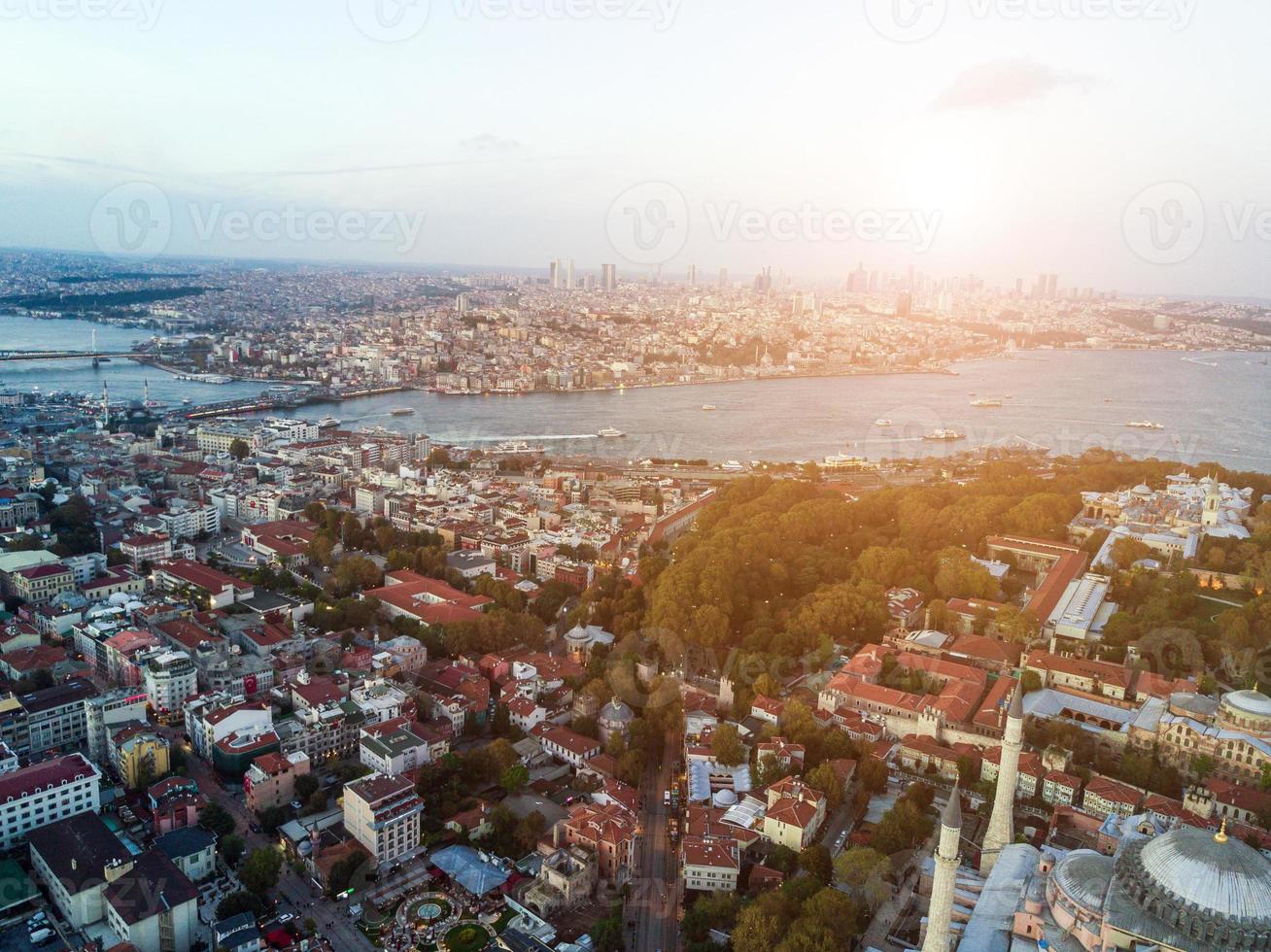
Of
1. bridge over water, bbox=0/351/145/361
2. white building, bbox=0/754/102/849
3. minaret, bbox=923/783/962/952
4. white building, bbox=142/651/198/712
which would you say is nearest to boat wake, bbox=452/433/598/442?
white building, bbox=142/651/198/712

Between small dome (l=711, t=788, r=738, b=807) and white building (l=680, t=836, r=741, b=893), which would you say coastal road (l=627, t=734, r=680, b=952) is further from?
small dome (l=711, t=788, r=738, b=807)

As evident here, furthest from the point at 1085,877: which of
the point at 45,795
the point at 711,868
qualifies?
the point at 45,795

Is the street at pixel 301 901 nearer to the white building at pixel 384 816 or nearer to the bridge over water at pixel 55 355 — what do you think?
the white building at pixel 384 816

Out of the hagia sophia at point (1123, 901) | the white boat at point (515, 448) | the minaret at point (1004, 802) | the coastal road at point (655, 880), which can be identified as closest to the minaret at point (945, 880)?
the hagia sophia at point (1123, 901)

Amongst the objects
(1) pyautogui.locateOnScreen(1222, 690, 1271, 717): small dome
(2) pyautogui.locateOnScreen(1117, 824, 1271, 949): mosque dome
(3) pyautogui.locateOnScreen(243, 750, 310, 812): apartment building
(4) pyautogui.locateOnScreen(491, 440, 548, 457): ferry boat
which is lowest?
(3) pyautogui.locateOnScreen(243, 750, 310, 812): apartment building

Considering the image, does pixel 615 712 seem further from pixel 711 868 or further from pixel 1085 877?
pixel 1085 877

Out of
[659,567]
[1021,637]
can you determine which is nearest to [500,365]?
[659,567]
